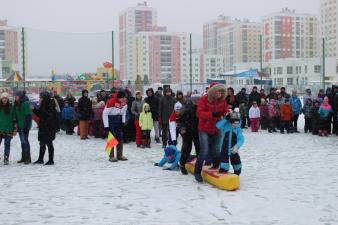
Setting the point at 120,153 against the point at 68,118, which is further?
the point at 68,118

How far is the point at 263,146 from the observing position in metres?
13.0

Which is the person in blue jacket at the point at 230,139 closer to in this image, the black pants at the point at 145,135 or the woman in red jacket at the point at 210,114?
the woman in red jacket at the point at 210,114

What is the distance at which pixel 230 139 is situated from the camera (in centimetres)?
775

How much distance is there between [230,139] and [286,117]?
377 inches

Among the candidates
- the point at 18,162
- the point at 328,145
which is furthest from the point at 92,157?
the point at 328,145

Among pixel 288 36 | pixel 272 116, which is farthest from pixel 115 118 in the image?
pixel 288 36

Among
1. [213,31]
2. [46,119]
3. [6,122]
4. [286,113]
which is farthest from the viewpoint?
→ [213,31]

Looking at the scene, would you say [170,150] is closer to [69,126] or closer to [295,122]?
[69,126]

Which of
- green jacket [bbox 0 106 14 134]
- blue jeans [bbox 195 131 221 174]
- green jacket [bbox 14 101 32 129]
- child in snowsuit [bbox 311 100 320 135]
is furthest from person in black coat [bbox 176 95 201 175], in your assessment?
child in snowsuit [bbox 311 100 320 135]

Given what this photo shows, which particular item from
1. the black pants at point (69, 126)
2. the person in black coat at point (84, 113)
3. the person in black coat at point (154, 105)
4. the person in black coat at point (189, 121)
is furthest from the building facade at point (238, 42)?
the person in black coat at point (189, 121)

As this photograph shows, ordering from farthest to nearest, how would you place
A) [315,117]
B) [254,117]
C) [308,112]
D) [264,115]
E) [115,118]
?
[264,115] < [254,117] < [308,112] < [315,117] < [115,118]

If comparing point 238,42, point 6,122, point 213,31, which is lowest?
point 6,122

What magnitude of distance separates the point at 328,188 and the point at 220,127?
182 cm

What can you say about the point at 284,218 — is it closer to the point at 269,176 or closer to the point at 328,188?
the point at 328,188
